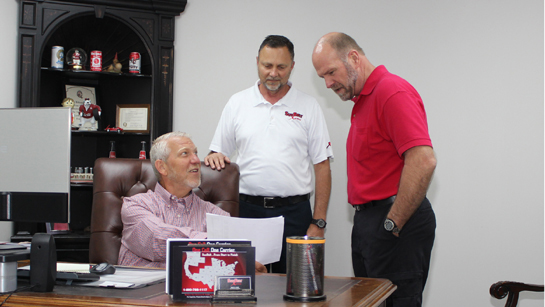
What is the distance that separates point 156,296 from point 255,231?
2.09 ft

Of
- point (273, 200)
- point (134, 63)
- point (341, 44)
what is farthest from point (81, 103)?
point (341, 44)

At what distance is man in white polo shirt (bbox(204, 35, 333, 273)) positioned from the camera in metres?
2.40

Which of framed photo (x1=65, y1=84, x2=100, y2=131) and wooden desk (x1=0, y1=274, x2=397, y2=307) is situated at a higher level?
framed photo (x1=65, y1=84, x2=100, y2=131)

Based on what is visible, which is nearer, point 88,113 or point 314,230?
point 314,230

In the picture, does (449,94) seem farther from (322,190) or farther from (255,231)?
(255,231)

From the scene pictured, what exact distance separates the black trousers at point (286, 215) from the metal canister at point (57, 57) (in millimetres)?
1540

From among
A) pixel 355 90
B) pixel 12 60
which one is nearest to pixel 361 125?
pixel 355 90

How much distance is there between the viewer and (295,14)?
3250 millimetres

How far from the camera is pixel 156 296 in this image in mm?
1123

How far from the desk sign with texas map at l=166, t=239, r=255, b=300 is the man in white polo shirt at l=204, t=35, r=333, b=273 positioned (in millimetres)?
1282

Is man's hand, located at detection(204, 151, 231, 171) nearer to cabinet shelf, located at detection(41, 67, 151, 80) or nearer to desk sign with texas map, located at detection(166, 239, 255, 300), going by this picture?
desk sign with texas map, located at detection(166, 239, 255, 300)

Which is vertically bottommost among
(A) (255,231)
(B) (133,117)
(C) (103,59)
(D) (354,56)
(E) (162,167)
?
(A) (255,231)

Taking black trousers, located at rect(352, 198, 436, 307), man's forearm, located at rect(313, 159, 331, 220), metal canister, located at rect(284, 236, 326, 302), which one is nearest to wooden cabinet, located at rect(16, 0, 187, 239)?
man's forearm, located at rect(313, 159, 331, 220)

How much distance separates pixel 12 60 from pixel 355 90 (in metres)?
2.15
